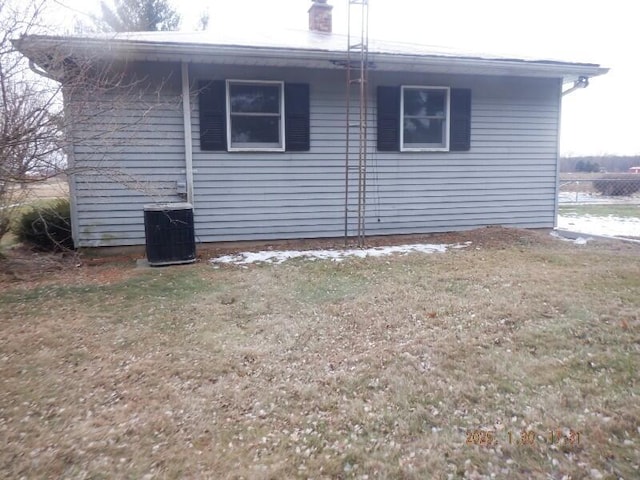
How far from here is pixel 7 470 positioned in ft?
7.69

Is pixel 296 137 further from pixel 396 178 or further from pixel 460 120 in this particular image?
pixel 460 120

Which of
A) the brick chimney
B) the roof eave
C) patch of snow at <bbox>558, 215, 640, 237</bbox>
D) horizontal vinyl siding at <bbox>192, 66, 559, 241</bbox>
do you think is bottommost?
patch of snow at <bbox>558, 215, 640, 237</bbox>

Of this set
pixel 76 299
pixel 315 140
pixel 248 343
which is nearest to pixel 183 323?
pixel 248 343

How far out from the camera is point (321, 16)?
35.8 ft

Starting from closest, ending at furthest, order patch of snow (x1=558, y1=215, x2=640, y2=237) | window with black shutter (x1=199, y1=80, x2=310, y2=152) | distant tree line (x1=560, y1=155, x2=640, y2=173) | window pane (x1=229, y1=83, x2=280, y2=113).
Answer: window with black shutter (x1=199, y1=80, x2=310, y2=152), window pane (x1=229, y1=83, x2=280, y2=113), patch of snow (x1=558, y1=215, x2=640, y2=237), distant tree line (x1=560, y1=155, x2=640, y2=173)

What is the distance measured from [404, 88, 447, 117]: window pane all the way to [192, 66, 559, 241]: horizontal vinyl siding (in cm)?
19

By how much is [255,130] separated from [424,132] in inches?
111

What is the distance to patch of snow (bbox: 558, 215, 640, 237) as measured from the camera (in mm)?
8539

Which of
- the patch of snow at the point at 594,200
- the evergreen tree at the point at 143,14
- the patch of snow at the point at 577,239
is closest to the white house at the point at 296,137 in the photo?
the patch of snow at the point at 577,239

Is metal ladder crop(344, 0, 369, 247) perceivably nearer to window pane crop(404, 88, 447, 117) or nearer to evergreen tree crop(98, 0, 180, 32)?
window pane crop(404, 88, 447, 117)

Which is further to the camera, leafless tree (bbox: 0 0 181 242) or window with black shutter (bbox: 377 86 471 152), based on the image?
window with black shutter (bbox: 377 86 471 152)

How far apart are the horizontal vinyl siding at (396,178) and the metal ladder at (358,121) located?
134 millimetres

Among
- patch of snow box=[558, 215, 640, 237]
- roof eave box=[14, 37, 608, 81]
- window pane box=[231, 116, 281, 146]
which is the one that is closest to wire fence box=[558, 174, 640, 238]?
patch of snow box=[558, 215, 640, 237]

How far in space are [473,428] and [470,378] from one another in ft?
1.81
